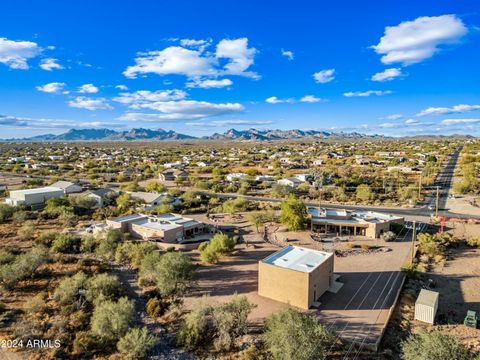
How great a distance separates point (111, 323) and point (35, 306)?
643 cm

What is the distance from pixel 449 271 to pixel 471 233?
1291cm

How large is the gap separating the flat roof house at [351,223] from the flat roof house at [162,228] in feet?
43.7

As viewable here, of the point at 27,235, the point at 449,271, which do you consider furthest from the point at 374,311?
the point at 27,235

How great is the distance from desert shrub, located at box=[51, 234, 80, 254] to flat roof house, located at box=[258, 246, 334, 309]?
20.0 metres

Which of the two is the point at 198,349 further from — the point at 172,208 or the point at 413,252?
the point at 172,208

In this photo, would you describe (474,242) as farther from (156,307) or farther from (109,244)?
(109,244)

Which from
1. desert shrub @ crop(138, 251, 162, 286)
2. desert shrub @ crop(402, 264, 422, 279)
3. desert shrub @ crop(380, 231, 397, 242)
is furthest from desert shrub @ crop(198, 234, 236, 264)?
desert shrub @ crop(380, 231, 397, 242)

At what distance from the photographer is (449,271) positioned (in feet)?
83.5

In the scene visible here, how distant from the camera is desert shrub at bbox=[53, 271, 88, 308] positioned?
21016 millimetres

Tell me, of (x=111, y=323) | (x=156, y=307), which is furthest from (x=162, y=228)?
(x=111, y=323)

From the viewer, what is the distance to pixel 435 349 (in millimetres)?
14156

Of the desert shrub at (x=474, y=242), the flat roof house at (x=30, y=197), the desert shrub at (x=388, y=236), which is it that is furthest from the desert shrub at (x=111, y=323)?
the flat roof house at (x=30, y=197)

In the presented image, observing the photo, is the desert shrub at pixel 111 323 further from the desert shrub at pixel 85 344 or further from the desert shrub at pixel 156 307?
the desert shrub at pixel 156 307

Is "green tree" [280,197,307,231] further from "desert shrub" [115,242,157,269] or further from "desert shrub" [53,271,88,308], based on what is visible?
"desert shrub" [53,271,88,308]
